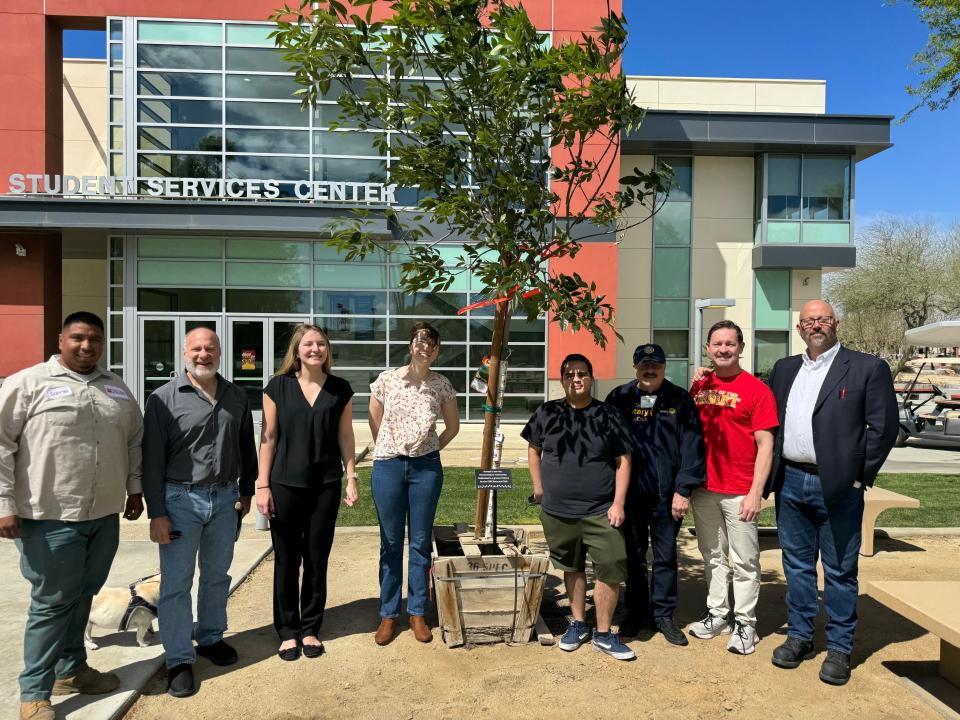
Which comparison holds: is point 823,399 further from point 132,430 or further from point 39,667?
point 39,667

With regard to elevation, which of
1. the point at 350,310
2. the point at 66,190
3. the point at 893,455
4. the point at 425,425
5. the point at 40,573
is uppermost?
the point at 66,190

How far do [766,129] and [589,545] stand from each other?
18.0m

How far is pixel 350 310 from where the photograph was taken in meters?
16.2

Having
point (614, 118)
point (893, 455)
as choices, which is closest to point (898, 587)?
point (614, 118)

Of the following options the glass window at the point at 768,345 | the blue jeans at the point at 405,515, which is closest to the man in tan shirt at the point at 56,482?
the blue jeans at the point at 405,515

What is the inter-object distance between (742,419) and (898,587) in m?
1.27

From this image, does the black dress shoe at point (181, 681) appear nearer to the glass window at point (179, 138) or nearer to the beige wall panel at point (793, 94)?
the glass window at point (179, 138)

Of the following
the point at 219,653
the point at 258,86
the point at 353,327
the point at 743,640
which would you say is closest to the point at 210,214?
the point at 258,86

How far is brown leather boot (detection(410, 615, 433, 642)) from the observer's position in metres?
4.20

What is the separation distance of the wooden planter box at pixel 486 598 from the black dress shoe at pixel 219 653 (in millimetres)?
1216

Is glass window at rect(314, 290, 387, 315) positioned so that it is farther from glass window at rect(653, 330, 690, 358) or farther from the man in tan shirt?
the man in tan shirt

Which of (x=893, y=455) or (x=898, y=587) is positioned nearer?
(x=898, y=587)

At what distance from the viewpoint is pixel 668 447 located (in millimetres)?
4188

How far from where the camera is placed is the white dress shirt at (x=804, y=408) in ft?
12.9
